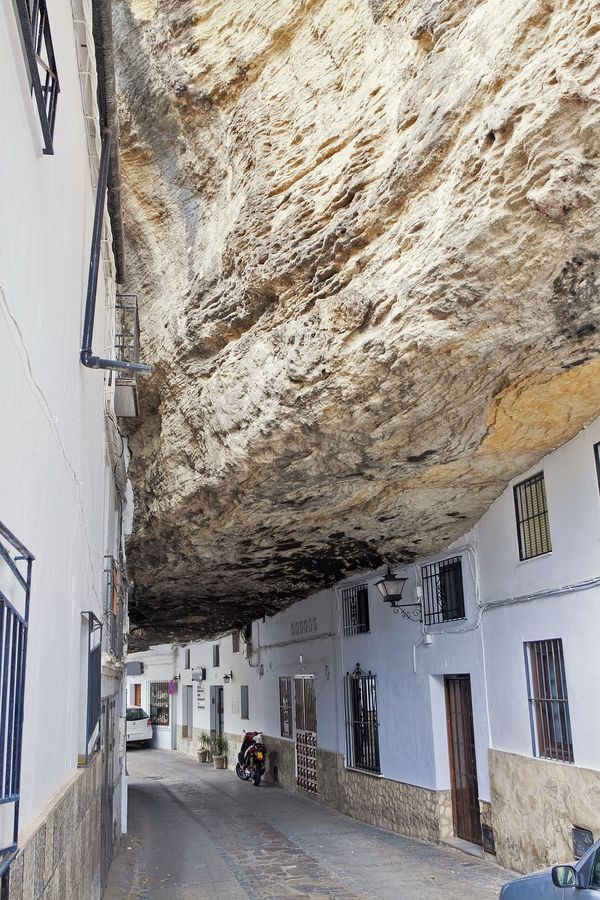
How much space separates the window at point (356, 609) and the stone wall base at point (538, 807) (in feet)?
13.8

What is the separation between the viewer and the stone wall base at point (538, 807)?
6566mm

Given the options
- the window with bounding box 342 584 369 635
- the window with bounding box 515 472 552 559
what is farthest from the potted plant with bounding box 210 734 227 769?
the window with bounding box 515 472 552 559

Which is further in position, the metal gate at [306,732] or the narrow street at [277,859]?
the metal gate at [306,732]

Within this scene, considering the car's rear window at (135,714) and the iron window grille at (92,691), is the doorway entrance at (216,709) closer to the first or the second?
the car's rear window at (135,714)

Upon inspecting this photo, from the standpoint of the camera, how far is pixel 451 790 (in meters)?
9.46

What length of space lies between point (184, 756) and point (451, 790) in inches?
778

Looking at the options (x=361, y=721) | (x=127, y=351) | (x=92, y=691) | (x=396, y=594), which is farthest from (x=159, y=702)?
(x=92, y=691)

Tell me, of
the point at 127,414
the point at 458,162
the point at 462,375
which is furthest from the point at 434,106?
the point at 127,414

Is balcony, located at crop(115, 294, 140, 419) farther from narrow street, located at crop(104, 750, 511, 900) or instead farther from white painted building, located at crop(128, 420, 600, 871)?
narrow street, located at crop(104, 750, 511, 900)

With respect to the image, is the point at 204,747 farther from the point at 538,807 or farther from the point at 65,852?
the point at 65,852

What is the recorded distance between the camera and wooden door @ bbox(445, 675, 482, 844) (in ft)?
29.9

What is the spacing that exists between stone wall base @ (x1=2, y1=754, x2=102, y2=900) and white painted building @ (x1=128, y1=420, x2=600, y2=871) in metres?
4.08

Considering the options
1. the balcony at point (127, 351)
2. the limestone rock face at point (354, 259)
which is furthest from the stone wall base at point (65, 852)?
the balcony at point (127, 351)

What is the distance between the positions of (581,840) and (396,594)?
406 cm
